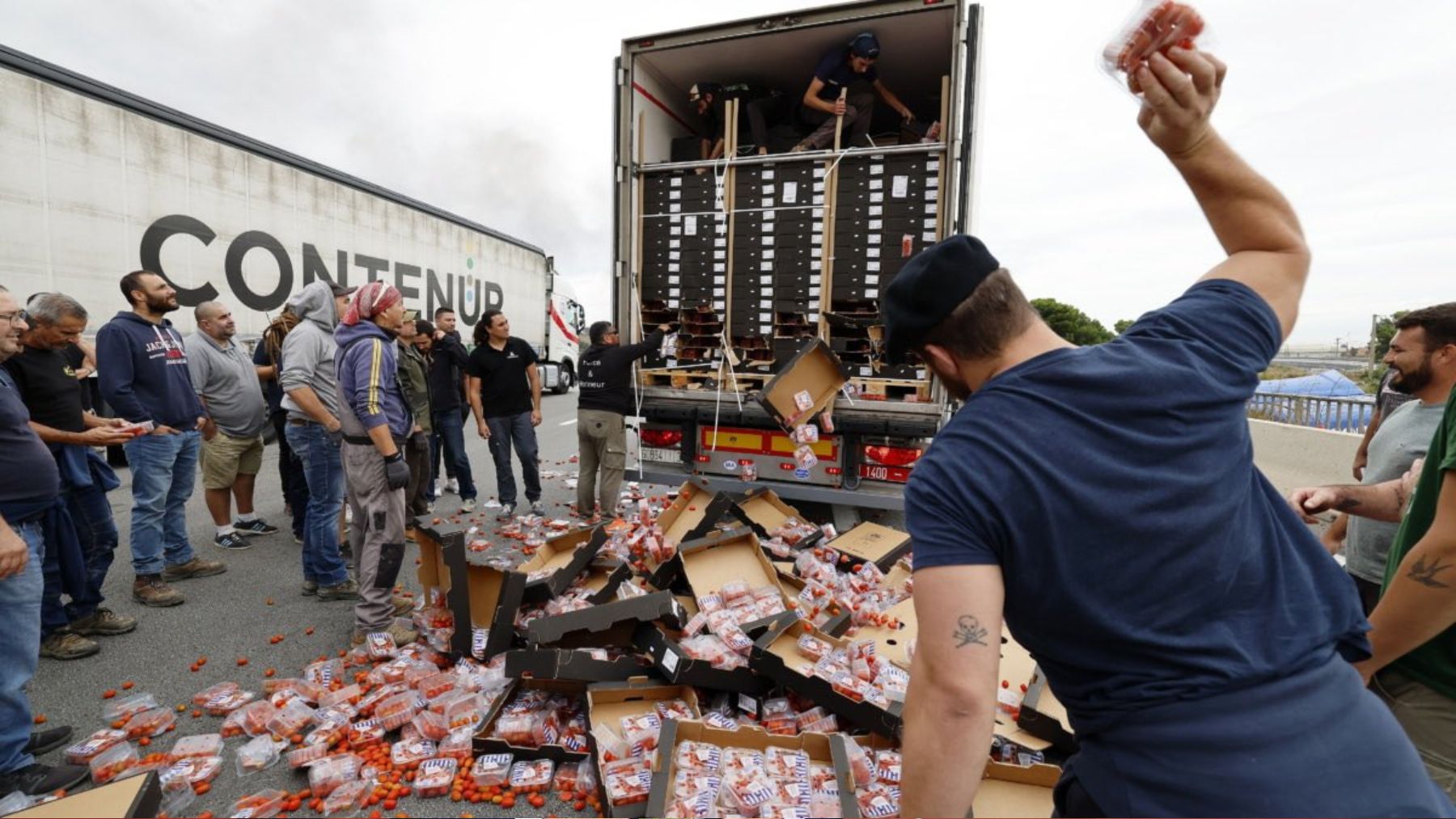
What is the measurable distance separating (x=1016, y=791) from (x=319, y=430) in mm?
4905

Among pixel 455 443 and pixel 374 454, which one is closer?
pixel 374 454

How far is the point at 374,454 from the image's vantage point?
12.8ft

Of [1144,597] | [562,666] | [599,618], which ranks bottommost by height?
[562,666]

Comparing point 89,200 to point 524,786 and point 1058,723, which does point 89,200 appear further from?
point 1058,723

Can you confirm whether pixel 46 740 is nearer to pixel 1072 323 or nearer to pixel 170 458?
pixel 170 458

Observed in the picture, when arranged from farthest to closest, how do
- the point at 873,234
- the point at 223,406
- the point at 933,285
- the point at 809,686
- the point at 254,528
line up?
1. the point at 254,528
2. the point at 873,234
3. the point at 223,406
4. the point at 809,686
5. the point at 933,285

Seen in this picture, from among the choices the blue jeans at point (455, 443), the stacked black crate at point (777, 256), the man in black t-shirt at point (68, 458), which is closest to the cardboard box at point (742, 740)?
the man in black t-shirt at point (68, 458)

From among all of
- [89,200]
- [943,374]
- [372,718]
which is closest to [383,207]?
[89,200]

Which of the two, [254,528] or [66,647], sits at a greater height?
[254,528]

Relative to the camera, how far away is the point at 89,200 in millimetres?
7062

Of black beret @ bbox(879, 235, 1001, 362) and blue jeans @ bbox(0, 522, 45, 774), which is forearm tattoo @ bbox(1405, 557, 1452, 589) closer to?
black beret @ bbox(879, 235, 1001, 362)

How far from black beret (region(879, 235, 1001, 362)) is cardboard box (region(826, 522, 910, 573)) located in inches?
146

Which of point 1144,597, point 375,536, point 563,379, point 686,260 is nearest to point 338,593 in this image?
point 375,536

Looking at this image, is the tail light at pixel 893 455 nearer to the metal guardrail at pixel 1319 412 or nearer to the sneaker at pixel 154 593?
the sneaker at pixel 154 593
